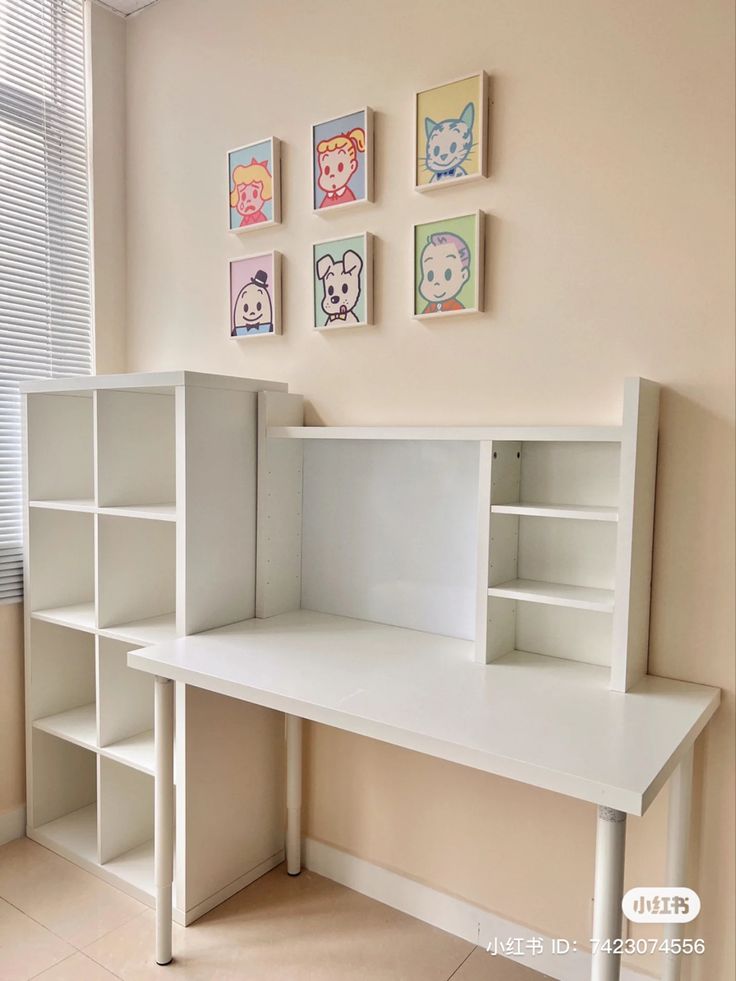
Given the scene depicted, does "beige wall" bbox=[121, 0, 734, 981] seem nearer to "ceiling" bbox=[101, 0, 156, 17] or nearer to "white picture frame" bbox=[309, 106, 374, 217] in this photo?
"white picture frame" bbox=[309, 106, 374, 217]

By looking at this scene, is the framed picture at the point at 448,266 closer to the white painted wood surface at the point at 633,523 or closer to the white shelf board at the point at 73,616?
the white painted wood surface at the point at 633,523

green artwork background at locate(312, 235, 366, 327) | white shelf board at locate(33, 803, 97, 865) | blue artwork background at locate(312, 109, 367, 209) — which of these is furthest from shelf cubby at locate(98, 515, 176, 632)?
blue artwork background at locate(312, 109, 367, 209)

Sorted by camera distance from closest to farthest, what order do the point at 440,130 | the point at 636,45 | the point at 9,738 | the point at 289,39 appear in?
the point at 636,45 < the point at 440,130 < the point at 289,39 < the point at 9,738

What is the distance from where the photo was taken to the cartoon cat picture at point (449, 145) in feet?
6.02

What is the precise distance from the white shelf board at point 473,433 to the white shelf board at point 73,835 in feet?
4.68

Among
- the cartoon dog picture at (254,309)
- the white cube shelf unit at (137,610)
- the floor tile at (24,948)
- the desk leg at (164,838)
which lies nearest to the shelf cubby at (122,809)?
the white cube shelf unit at (137,610)

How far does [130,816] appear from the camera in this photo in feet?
7.31

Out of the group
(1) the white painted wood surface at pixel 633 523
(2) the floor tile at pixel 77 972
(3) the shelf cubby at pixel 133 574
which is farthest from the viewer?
(3) the shelf cubby at pixel 133 574

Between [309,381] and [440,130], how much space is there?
0.78 metres

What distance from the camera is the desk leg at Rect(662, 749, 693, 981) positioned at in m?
1.56

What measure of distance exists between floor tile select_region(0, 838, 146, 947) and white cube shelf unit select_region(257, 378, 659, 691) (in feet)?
3.02

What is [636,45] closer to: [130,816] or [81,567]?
[81,567]

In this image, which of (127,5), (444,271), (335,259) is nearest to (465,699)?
(444,271)

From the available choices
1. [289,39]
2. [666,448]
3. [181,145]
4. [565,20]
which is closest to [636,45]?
[565,20]
